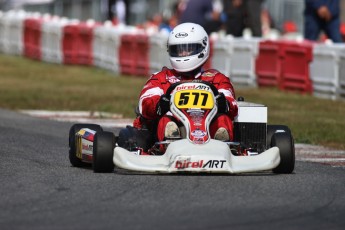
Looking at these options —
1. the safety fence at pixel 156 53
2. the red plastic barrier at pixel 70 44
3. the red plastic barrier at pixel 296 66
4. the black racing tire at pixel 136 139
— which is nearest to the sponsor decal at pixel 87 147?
the black racing tire at pixel 136 139

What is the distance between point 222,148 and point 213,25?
14.1 metres

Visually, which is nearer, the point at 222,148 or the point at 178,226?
the point at 178,226

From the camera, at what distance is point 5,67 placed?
89.5ft

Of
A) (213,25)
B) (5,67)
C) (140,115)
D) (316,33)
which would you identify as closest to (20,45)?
(5,67)

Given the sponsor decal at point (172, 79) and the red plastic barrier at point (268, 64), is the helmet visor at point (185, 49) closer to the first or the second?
the sponsor decal at point (172, 79)

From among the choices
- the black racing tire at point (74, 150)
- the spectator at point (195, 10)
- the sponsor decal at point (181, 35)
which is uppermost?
the sponsor decal at point (181, 35)

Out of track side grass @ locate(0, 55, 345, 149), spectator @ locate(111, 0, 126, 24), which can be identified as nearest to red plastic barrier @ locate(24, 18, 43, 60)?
track side grass @ locate(0, 55, 345, 149)

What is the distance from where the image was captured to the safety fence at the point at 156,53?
1853 centimetres

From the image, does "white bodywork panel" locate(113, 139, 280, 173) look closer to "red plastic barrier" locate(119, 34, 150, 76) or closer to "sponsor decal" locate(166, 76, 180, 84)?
"sponsor decal" locate(166, 76, 180, 84)

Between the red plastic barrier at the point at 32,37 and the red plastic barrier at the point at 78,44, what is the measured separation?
1875mm

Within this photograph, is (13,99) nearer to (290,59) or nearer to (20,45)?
(290,59)

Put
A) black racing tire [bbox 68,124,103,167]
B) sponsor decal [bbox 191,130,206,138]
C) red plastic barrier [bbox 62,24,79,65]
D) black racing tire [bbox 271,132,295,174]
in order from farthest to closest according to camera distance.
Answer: red plastic barrier [bbox 62,24,79,65] → black racing tire [bbox 68,124,103,167] → black racing tire [bbox 271,132,295,174] → sponsor decal [bbox 191,130,206,138]

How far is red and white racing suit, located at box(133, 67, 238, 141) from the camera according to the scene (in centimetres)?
951

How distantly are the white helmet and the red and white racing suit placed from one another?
0.36 ft
